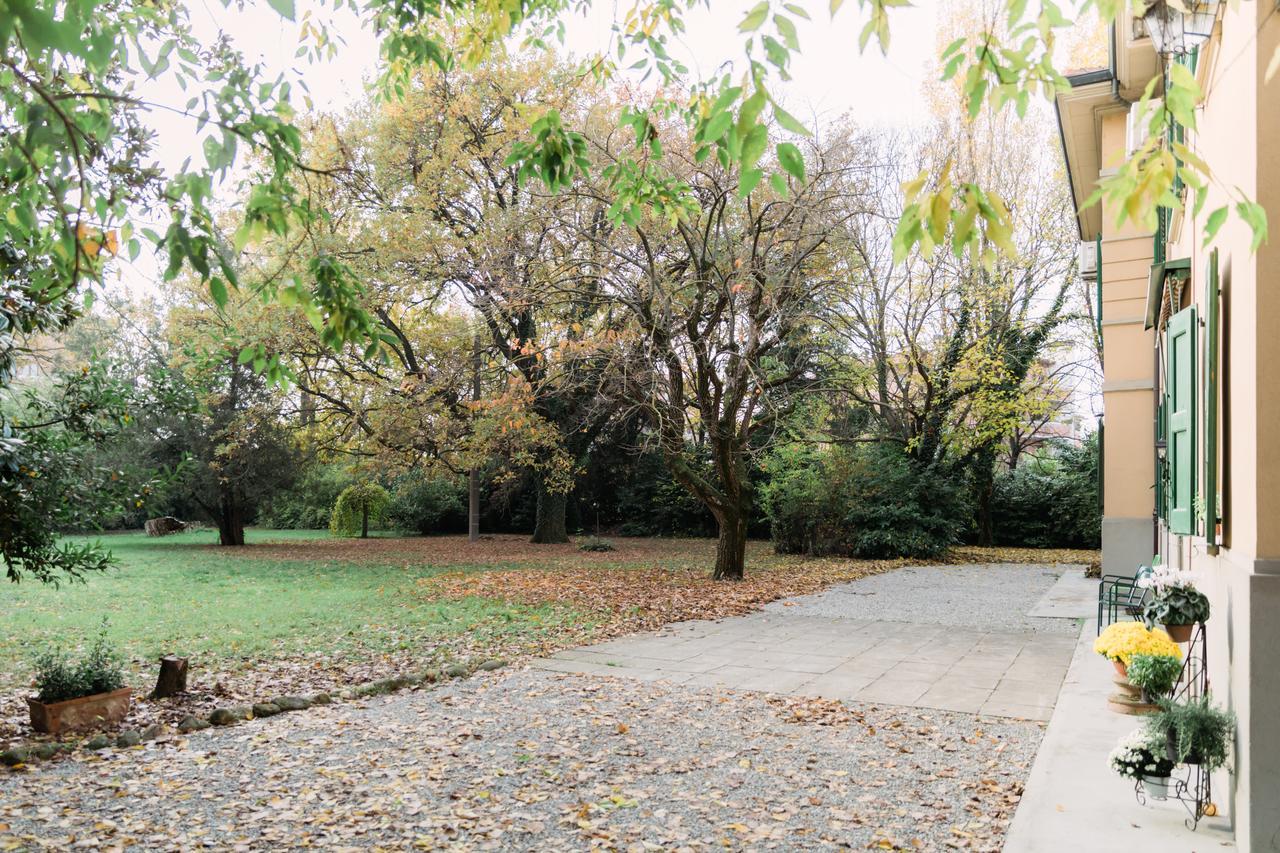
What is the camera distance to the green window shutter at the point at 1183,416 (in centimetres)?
435

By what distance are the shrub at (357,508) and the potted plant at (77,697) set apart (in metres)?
20.5

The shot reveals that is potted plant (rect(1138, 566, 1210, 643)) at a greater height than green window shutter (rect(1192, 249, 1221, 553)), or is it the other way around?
green window shutter (rect(1192, 249, 1221, 553))

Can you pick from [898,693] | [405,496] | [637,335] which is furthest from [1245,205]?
[405,496]

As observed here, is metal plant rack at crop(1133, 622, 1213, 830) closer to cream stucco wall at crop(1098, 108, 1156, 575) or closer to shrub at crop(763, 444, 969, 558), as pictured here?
cream stucco wall at crop(1098, 108, 1156, 575)

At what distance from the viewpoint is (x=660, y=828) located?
13.6 feet

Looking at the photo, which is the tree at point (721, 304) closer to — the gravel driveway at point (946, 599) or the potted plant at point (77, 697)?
the gravel driveway at point (946, 599)

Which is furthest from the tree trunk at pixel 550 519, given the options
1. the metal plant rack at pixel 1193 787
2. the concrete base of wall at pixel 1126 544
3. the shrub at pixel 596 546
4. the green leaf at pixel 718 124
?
the green leaf at pixel 718 124

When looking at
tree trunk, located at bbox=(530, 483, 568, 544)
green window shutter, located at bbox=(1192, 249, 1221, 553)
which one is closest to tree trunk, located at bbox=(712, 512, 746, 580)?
tree trunk, located at bbox=(530, 483, 568, 544)

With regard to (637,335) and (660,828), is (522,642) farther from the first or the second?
(637,335)

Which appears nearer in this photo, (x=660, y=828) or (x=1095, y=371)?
(x=660, y=828)

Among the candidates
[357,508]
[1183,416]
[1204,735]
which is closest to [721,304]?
[1183,416]

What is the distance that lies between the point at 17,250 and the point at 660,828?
15.7 ft

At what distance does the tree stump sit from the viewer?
260 inches

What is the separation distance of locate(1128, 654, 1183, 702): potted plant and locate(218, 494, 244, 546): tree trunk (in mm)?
21327
